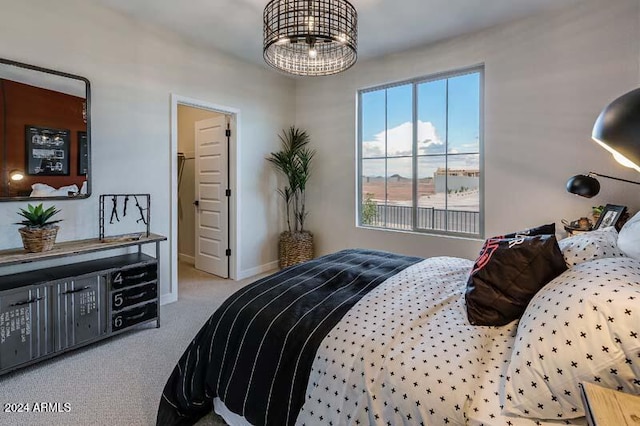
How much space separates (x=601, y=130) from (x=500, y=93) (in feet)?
9.41

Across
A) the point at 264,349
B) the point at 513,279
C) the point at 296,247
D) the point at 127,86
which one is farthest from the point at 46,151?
the point at 513,279

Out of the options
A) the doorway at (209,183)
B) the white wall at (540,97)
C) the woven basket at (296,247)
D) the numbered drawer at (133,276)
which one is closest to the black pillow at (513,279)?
the white wall at (540,97)

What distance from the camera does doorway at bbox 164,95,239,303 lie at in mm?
4254

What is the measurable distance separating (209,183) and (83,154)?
71.0 inches

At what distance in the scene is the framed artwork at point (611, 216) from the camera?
2.40 metres

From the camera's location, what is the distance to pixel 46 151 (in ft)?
8.61

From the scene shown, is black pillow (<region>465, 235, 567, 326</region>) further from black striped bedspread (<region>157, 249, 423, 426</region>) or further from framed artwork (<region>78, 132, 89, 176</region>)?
framed artwork (<region>78, 132, 89, 176</region>)

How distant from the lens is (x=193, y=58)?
12.0 ft

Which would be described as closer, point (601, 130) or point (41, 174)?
point (601, 130)

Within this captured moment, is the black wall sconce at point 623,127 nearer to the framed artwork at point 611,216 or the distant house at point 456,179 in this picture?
the framed artwork at point 611,216

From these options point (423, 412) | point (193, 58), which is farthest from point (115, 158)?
point (423, 412)

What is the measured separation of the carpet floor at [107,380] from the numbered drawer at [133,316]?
0.12 m

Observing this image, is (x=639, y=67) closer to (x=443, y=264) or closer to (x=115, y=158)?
(x=443, y=264)

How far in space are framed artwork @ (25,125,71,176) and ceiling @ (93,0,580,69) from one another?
1.23 m
